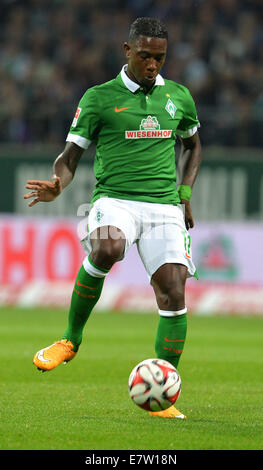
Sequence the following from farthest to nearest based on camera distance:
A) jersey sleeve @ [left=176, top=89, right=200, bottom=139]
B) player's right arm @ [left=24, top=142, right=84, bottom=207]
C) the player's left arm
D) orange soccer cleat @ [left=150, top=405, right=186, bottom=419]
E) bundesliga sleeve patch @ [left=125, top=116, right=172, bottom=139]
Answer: the player's left arm, jersey sleeve @ [left=176, top=89, right=200, bottom=139], bundesliga sleeve patch @ [left=125, top=116, right=172, bottom=139], player's right arm @ [left=24, top=142, right=84, bottom=207], orange soccer cleat @ [left=150, top=405, right=186, bottom=419]

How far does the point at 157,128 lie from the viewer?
258 inches

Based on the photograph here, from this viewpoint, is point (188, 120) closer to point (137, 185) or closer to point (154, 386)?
point (137, 185)

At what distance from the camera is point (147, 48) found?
633 cm

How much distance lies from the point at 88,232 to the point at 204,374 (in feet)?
9.50

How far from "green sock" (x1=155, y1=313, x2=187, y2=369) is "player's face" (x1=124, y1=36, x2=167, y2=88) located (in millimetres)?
1660

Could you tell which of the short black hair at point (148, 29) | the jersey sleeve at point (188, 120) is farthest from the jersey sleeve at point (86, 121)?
the jersey sleeve at point (188, 120)

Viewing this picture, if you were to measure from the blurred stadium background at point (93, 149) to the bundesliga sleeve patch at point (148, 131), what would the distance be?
9641 millimetres

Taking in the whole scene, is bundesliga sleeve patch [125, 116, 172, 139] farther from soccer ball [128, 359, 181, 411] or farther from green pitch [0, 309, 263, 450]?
green pitch [0, 309, 263, 450]

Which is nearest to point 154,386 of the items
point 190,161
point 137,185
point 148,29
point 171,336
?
point 171,336

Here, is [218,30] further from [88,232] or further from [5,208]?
[88,232]

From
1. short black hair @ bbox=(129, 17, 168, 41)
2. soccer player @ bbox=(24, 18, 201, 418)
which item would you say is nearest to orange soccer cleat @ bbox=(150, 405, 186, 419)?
soccer player @ bbox=(24, 18, 201, 418)

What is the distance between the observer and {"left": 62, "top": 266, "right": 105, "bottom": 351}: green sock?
6672 mm
